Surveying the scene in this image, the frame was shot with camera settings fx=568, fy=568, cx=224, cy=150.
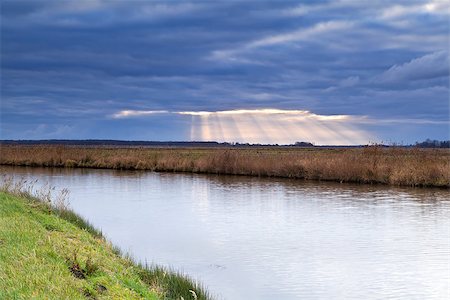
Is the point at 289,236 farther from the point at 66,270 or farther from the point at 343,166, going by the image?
the point at 343,166

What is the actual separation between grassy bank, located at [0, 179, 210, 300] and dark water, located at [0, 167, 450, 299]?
5.04 ft

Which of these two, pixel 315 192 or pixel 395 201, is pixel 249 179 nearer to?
pixel 315 192

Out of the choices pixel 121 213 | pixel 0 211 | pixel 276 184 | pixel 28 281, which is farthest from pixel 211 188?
pixel 28 281

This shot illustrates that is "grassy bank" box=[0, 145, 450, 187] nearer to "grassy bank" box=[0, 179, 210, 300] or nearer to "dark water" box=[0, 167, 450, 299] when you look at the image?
"dark water" box=[0, 167, 450, 299]

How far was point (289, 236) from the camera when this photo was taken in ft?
60.0

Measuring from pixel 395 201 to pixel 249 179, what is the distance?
14840 millimetres

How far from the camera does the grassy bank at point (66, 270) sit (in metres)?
7.49

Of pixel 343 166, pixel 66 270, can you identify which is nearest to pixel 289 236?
pixel 66 270

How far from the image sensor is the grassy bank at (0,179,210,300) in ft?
24.6

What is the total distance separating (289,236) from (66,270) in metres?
10.5

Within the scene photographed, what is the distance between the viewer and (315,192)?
1221 inches

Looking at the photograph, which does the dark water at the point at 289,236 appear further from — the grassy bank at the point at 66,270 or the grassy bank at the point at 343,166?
the grassy bank at the point at 343,166

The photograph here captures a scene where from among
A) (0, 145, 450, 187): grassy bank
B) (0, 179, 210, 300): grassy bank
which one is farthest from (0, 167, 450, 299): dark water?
(0, 145, 450, 187): grassy bank

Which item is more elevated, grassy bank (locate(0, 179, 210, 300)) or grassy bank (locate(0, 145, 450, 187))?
grassy bank (locate(0, 145, 450, 187))
